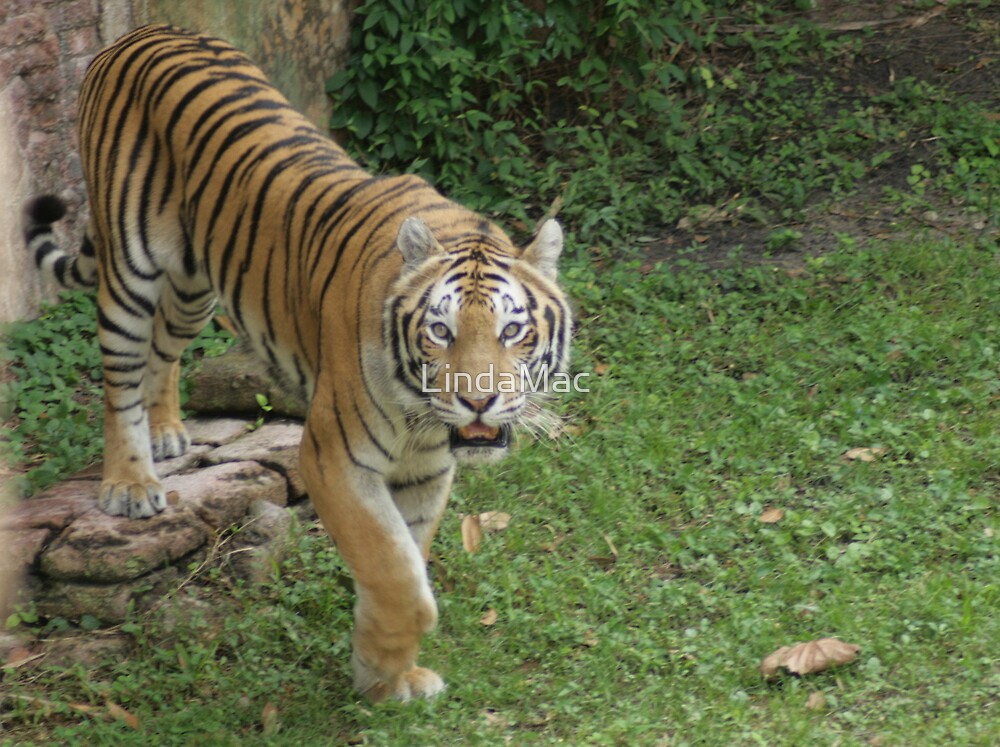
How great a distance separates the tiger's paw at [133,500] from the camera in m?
4.55

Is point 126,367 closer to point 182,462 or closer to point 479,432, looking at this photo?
point 182,462

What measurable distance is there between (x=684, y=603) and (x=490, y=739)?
2.96ft

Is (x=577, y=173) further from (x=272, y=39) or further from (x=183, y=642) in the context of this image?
(x=183, y=642)

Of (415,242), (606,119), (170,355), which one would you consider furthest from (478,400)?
(606,119)

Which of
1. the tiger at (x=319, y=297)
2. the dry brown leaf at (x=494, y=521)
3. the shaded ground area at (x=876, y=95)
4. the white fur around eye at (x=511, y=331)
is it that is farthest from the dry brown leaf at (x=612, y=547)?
the shaded ground area at (x=876, y=95)

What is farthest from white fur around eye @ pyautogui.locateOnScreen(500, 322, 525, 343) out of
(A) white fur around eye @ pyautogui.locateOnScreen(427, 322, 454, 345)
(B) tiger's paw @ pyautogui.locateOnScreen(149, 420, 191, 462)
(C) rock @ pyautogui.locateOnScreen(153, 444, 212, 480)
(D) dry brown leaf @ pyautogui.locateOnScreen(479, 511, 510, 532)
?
(B) tiger's paw @ pyautogui.locateOnScreen(149, 420, 191, 462)

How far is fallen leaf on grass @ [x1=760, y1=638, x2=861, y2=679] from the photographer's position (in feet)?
12.8

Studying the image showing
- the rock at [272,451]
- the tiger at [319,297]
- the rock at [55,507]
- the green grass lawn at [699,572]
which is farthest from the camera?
the rock at [272,451]

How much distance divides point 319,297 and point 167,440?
1446 millimetres

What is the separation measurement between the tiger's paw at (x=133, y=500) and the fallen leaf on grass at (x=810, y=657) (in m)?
2.19

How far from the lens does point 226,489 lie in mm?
4719

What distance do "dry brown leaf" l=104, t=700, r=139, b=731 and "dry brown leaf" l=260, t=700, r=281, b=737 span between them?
0.38m

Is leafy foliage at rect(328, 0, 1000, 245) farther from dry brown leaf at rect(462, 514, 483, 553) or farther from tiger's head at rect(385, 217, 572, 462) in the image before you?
tiger's head at rect(385, 217, 572, 462)

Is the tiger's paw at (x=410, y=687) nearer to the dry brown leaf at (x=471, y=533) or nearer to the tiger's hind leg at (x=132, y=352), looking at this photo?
the dry brown leaf at (x=471, y=533)
